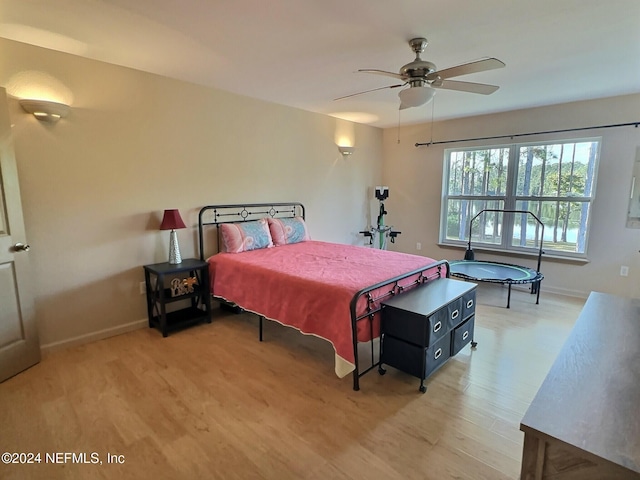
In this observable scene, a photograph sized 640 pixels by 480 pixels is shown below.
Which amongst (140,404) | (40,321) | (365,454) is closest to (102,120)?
(40,321)

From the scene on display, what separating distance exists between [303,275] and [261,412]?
1.05 m

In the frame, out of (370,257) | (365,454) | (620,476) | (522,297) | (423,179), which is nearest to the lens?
(620,476)

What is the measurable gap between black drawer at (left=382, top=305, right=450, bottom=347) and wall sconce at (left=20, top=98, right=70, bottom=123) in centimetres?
298

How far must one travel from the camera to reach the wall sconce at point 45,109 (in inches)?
99.0

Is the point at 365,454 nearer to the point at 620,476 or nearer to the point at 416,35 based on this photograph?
the point at 620,476

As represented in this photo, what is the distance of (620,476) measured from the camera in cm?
81

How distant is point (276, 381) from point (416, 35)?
269 centimetres

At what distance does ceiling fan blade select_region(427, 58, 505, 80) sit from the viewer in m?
2.05

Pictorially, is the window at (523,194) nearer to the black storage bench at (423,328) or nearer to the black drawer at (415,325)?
the black storage bench at (423,328)

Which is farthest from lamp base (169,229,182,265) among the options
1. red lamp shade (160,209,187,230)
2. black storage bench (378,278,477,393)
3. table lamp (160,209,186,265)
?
black storage bench (378,278,477,393)

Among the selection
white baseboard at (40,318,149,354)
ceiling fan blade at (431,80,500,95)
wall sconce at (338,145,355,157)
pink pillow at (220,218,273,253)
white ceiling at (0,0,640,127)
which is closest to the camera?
white ceiling at (0,0,640,127)

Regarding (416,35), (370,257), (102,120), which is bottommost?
(370,257)

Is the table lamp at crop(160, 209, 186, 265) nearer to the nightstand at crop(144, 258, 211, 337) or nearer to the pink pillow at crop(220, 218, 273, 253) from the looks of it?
the nightstand at crop(144, 258, 211, 337)

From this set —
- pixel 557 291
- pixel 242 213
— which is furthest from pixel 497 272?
pixel 242 213
